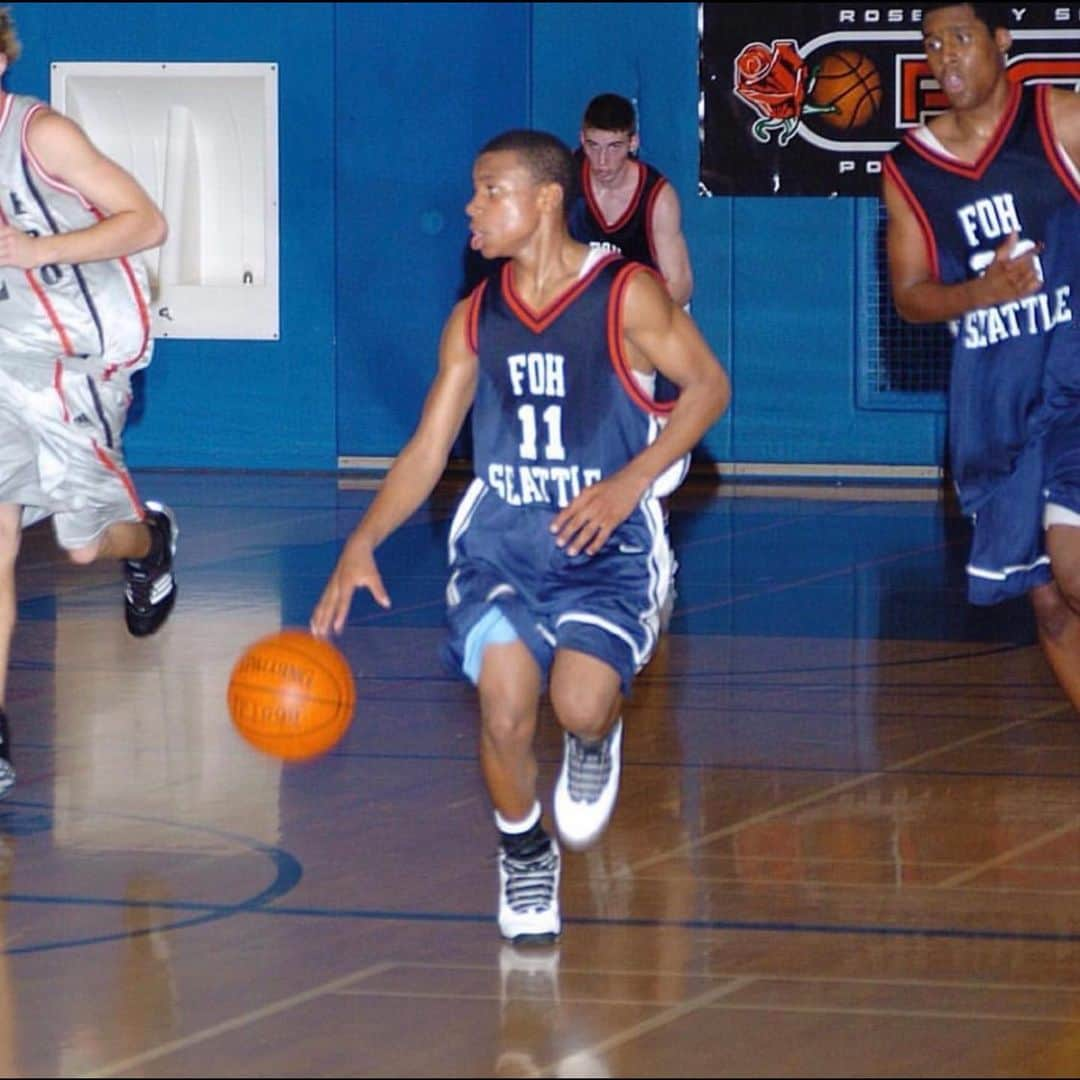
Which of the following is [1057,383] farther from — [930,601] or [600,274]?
[930,601]

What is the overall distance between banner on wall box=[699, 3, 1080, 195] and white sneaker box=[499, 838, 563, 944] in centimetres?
986

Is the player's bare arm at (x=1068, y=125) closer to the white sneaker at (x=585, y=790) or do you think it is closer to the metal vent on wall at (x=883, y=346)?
the white sneaker at (x=585, y=790)

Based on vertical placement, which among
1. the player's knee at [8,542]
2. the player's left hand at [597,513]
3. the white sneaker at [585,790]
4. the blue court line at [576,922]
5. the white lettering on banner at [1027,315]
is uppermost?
the white lettering on banner at [1027,315]

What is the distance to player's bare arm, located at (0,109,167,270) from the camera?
6145 mm

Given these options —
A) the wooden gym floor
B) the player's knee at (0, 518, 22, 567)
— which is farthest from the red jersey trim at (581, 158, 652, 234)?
the player's knee at (0, 518, 22, 567)

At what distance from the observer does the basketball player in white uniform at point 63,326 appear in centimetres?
617

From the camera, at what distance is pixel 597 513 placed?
4941 millimetres

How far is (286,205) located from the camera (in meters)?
14.8

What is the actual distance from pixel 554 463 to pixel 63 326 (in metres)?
1.82

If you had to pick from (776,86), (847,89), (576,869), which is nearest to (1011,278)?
(576,869)

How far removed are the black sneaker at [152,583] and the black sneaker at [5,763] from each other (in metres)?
1.11

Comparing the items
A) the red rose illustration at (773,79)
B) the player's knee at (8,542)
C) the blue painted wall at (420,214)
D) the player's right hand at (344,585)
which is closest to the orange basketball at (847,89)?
the red rose illustration at (773,79)

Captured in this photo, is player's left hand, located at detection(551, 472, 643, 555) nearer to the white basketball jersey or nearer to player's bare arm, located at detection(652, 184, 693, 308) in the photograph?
the white basketball jersey

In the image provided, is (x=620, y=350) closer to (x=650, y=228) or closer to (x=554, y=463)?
(x=554, y=463)
